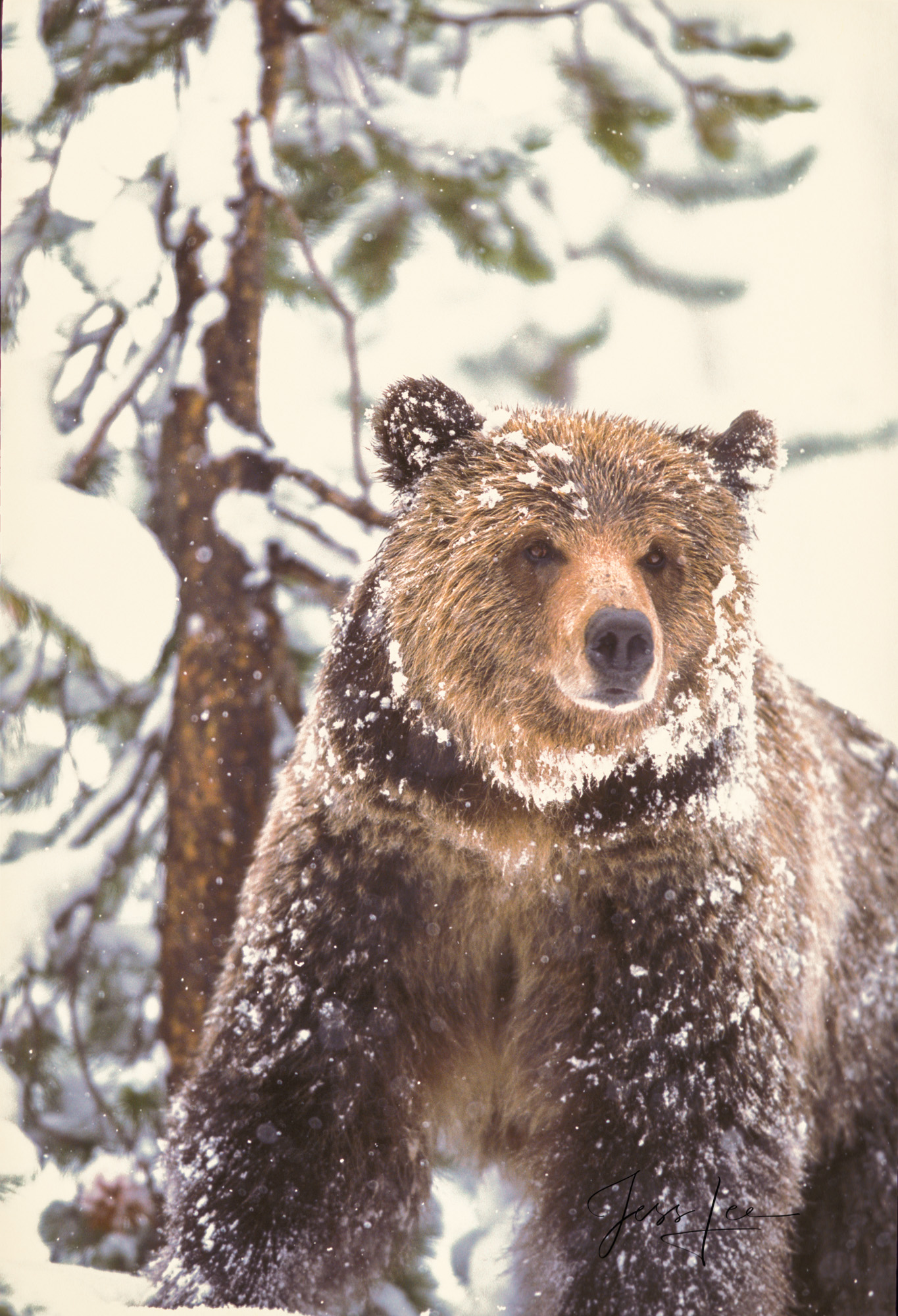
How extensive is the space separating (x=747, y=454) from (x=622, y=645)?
0.66m

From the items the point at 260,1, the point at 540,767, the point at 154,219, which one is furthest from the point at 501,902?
the point at 260,1

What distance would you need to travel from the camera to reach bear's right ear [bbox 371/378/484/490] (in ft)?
6.91

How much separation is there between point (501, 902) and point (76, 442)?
4.71 ft

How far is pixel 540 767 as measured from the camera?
82.0 inches

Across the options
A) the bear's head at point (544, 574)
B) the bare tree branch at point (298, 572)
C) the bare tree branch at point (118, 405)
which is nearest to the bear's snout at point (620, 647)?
the bear's head at point (544, 574)

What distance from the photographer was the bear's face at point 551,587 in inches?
80.0

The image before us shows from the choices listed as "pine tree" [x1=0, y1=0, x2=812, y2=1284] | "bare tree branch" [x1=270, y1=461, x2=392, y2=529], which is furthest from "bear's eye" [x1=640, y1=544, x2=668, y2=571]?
"bare tree branch" [x1=270, y1=461, x2=392, y2=529]

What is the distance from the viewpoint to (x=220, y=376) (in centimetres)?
239

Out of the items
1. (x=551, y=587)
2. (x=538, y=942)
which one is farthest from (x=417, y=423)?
(x=538, y=942)

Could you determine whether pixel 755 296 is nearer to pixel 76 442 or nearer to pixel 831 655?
pixel 831 655

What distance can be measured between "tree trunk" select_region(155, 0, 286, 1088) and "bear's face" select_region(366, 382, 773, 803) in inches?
18.1

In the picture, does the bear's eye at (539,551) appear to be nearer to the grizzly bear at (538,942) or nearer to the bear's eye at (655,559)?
the grizzly bear at (538,942)
